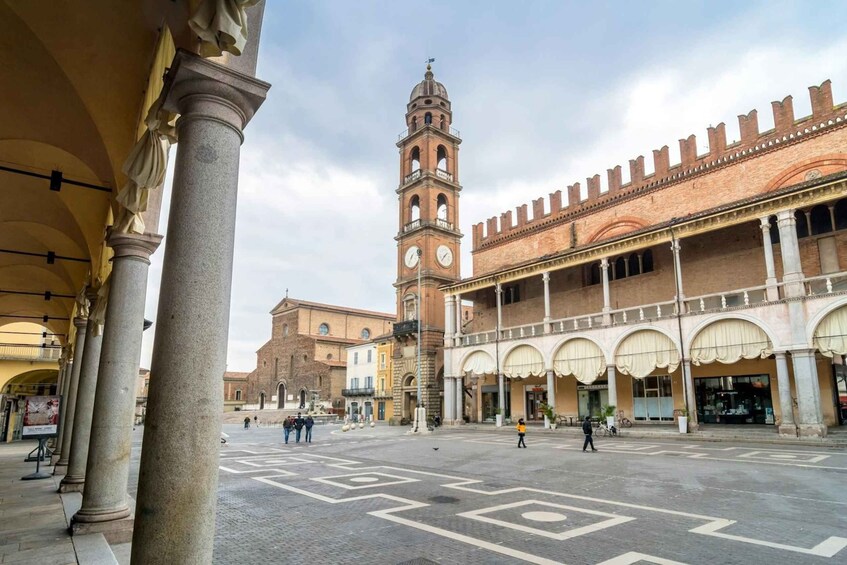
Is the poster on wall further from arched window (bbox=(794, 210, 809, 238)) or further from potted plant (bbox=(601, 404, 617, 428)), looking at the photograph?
arched window (bbox=(794, 210, 809, 238))

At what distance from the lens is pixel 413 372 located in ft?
140

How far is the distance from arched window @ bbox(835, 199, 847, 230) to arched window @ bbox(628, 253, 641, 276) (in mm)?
9472

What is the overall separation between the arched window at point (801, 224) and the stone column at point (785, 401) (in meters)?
6.11

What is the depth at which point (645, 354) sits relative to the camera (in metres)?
25.8

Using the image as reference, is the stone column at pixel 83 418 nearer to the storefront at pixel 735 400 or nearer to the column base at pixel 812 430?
the column base at pixel 812 430

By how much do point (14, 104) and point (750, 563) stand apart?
11.8m

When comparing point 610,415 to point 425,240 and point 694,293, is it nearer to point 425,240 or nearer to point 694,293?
point 694,293

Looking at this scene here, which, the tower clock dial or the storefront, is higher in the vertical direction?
the tower clock dial

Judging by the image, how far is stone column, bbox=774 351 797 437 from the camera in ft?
65.2

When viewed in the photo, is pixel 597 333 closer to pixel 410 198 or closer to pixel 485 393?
pixel 485 393

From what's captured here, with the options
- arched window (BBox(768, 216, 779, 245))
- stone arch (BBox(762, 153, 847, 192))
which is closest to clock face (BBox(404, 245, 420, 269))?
stone arch (BBox(762, 153, 847, 192))

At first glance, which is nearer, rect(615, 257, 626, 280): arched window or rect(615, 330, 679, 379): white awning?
rect(615, 330, 679, 379): white awning

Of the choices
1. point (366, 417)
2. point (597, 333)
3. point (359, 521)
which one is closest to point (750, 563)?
point (359, 521)

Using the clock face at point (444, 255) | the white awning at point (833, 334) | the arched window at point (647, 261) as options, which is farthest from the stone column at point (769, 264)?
the clock face at point (444, 255)
